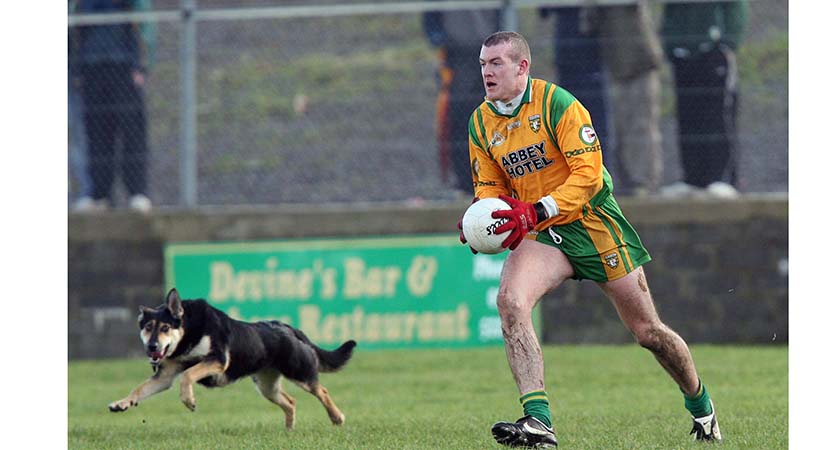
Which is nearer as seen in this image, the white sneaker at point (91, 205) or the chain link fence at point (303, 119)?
the chain link fence at point (303, 119)

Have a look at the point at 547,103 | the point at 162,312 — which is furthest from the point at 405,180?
the point at 547,103

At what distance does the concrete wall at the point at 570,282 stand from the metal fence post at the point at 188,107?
0.28 m

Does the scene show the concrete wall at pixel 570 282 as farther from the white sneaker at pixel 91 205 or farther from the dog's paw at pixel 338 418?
the dog's paw at pixel 338 418

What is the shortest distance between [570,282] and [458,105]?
2.06 meters

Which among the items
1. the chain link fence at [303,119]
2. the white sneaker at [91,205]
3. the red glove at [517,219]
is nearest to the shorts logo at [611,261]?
the red glove at [517,219]

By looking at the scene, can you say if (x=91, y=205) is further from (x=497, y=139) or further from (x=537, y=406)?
(x=537, y=406)

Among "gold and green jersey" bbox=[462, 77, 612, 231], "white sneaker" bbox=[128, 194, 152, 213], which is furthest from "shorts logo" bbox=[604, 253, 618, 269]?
"white sneaker" bbox=[128, 194, 152, 213]

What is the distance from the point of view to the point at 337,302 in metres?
13.5

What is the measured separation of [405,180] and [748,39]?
370 centimetres

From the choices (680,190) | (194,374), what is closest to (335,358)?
(194,374)

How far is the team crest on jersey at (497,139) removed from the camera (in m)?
7.06

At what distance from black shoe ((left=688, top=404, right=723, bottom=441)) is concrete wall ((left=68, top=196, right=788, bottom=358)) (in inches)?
234

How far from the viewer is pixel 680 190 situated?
13.5 m

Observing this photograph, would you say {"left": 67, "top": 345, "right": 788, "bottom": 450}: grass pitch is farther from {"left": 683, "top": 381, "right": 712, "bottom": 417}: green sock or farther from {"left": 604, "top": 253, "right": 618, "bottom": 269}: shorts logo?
{"left": 604, "top": 253, "right": 618, "bottom": 269}: shorts logo
